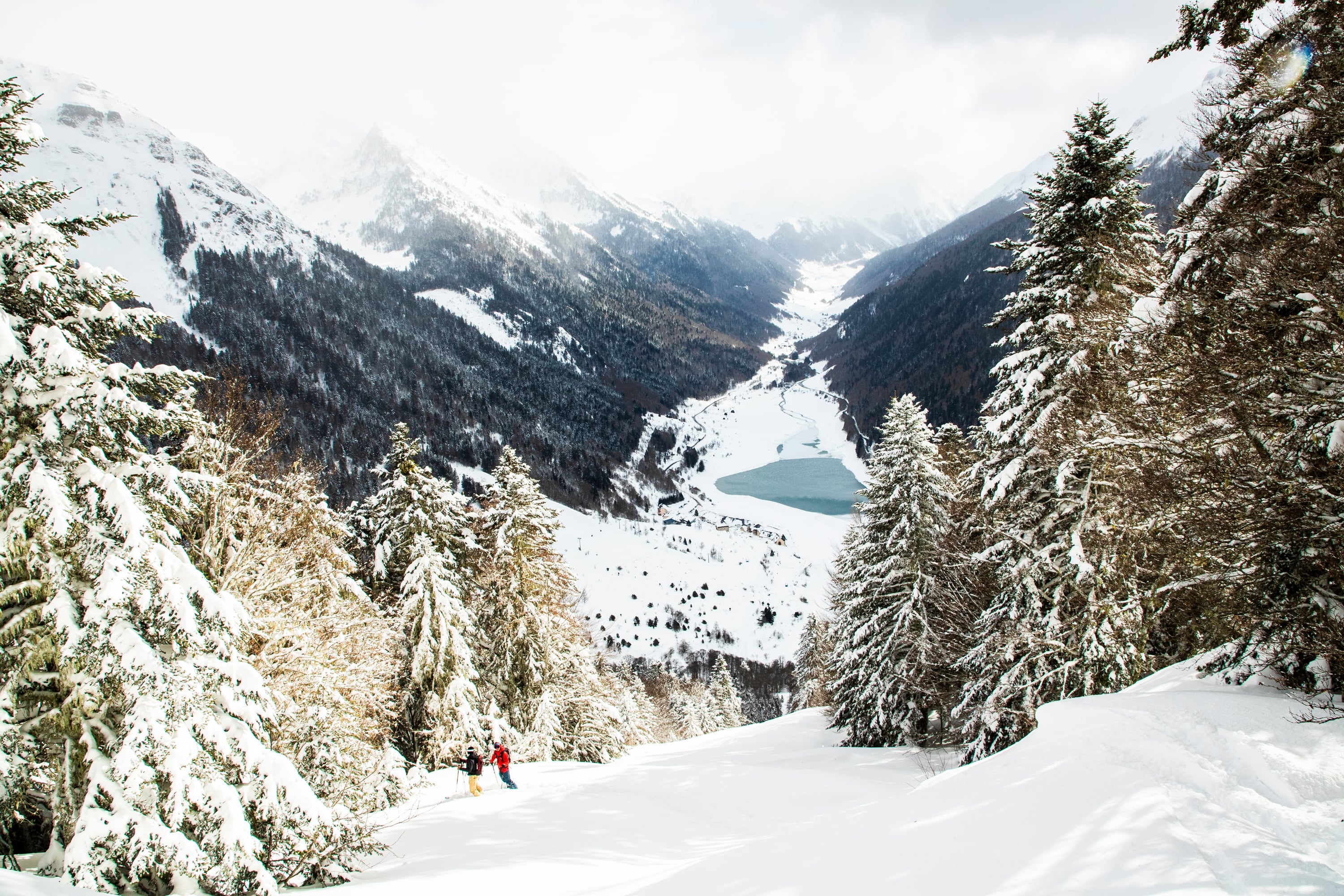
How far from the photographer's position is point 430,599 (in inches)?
721

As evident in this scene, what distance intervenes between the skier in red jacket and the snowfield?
1.94 m

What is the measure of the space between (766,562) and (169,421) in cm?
9334

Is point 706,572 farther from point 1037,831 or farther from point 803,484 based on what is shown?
point 1037,831

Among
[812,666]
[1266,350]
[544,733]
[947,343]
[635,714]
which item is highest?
[947,343]

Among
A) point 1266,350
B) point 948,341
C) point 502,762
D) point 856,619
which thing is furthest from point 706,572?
point 948,341

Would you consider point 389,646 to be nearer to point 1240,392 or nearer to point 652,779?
point 652,779

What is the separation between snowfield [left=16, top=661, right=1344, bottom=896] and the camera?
479 centimetres

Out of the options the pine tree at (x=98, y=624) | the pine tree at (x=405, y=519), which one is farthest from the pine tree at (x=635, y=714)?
the pine tree at (x=98, y=624)

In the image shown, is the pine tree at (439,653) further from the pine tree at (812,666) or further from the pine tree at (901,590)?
the pine tree at (812,666)

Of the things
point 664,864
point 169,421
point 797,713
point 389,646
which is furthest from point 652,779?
point 797,713

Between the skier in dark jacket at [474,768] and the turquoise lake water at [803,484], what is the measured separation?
342 feet

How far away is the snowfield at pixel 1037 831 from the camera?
479 cm

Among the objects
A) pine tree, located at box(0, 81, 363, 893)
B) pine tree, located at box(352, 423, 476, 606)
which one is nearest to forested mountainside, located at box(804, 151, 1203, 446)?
pine tree, located at box(352, 423, 476, 606)

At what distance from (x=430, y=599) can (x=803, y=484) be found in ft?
Result: 380
